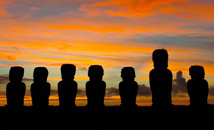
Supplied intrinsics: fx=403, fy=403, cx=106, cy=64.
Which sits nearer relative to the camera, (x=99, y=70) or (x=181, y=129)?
(x=181, y=129)

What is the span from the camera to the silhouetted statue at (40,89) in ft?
48.4

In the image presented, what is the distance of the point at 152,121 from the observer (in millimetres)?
14086

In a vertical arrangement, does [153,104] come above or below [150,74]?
below

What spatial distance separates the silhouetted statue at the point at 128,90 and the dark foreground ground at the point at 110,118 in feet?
0.93

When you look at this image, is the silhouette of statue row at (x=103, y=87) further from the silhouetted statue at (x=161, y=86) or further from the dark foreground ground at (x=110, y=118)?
the dark foreground ground at (x=110, y=118)

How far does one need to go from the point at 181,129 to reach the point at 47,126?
15.3 ft

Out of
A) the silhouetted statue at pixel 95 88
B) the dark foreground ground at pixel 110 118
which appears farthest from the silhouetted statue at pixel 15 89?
the silhouetted statue at pixel 95 88

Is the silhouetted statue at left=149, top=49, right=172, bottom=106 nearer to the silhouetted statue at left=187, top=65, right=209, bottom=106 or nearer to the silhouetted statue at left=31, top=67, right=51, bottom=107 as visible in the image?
the silhouetted statue at left=187, top=65, right=209, bottom=106

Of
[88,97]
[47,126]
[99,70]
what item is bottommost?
[47,126]

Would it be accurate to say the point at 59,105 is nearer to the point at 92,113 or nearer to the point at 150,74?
the point at 92,113

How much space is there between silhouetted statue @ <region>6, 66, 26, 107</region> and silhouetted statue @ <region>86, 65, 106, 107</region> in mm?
2536

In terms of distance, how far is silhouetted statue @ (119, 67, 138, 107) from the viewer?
14453 mm

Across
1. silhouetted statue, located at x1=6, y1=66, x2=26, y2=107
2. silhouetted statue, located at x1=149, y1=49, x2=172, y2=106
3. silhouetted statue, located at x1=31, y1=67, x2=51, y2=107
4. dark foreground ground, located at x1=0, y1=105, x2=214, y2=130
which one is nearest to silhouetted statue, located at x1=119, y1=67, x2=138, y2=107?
dark foreground ground, located at x1=0, y1=105, x2=214, y2=130

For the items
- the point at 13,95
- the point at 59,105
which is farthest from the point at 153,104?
the point at 13,95
